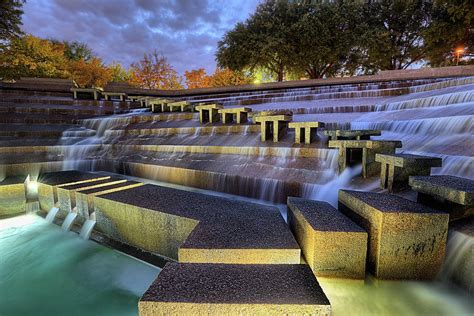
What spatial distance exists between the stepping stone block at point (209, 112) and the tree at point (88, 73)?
84.6ft

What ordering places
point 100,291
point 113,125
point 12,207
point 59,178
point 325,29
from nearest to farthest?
1. point 100,291
2. point 12,207
3. point 59,178
4. point 113,125
5. point 325,29

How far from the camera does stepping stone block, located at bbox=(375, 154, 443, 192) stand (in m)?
2.61

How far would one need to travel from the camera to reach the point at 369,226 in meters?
2.17


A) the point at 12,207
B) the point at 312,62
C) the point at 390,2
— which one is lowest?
the point at 12,207

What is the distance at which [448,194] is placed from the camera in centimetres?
196

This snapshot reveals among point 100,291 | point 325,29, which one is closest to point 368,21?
point 325,29

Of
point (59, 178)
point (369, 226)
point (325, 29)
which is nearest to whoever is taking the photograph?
point (369, 226)

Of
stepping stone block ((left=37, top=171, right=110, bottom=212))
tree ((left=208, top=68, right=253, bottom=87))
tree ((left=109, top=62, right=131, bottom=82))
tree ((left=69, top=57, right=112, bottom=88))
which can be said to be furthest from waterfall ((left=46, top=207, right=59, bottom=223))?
tree ((left=109, top=62, right=131, bottom=82))

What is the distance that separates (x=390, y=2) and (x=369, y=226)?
25.9 meters

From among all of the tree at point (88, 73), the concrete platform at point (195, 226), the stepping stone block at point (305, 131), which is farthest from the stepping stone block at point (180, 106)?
the tree at point (88, 73)

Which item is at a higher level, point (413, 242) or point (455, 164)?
point (455, 164)

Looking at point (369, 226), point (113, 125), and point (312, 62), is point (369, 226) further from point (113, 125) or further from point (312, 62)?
point (312, 62)

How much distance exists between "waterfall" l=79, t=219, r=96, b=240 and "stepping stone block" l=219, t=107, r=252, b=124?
4.01 meters

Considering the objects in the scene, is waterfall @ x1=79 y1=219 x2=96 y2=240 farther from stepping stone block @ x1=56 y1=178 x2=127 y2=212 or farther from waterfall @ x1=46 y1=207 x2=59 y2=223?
waterfall @ x1=46 y1=207 x2=59 y2=223
